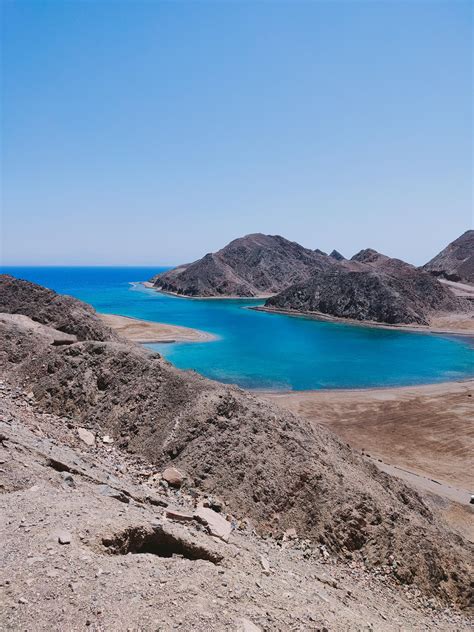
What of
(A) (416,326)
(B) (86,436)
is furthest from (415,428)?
(A) (416,326)

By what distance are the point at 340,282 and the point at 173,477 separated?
318 feet

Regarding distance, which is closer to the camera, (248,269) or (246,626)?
(246,626)

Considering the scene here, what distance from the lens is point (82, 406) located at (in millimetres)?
16156

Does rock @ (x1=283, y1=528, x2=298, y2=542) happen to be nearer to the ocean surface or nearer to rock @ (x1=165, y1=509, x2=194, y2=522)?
rock @ (x1=165, y1=509, x2=194, y2=522)

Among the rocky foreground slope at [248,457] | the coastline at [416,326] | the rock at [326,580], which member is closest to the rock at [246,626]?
the rocky foreground slope at [248,457]

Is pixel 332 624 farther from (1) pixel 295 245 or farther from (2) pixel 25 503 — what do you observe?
(1) pixel 295 245

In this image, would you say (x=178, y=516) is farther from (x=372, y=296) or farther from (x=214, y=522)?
(x=372, y=296)

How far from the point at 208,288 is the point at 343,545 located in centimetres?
12918

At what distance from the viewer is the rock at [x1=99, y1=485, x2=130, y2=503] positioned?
Answer: 32.0 ft

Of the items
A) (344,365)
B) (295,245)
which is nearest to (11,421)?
(344,365)

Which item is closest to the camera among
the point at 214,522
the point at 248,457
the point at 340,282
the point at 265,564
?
the point at 265,564

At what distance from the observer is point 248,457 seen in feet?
44.0

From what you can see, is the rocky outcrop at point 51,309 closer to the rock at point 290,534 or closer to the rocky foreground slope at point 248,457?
the rocky foreground slope at point 248,457

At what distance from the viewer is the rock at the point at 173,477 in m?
12.4
